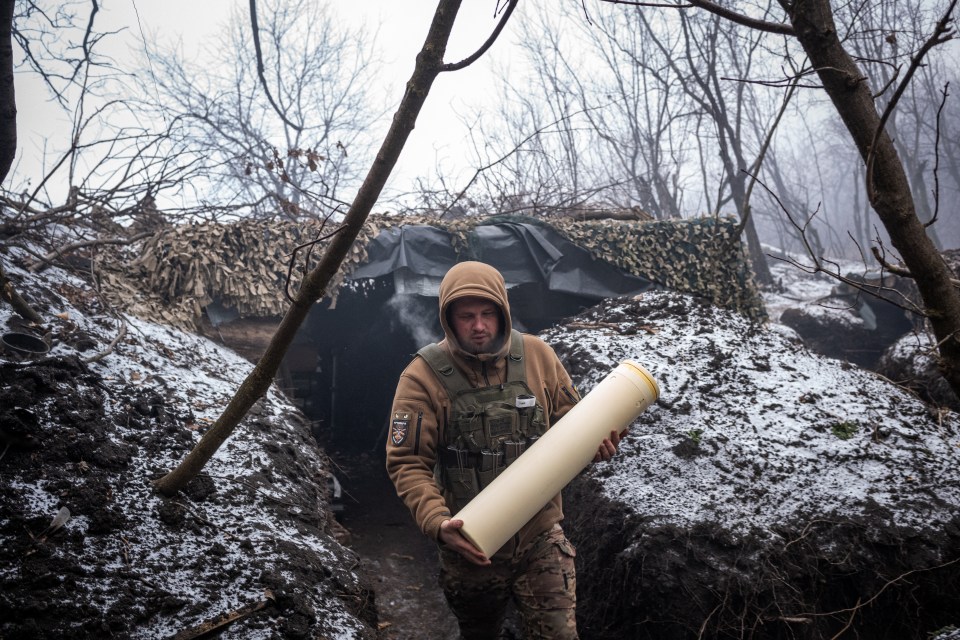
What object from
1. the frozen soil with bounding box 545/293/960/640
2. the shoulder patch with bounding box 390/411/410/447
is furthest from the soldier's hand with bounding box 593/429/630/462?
the frozen soil with bounding box 545/293/960/640

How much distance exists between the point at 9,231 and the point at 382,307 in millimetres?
3335

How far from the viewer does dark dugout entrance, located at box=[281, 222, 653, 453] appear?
5.78m

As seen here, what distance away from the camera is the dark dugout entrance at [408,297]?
578 cm

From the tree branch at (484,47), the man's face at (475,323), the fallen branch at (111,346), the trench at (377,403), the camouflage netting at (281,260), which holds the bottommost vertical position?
the trench at (377,403)

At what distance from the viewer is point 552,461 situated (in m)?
2.12

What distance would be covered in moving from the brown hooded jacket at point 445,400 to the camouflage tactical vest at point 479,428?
0.05 metres

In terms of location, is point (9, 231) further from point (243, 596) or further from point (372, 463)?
point (372, 463)

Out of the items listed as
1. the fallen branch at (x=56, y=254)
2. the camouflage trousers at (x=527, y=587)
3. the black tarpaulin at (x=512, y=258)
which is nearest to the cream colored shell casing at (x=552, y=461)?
the camouflage trousers at (x=527, y=587)

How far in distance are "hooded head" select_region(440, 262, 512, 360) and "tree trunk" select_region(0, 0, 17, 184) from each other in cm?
216

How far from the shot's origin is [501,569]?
2.37 m

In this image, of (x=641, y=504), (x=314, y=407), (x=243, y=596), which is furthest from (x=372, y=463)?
(x=243, y=596)

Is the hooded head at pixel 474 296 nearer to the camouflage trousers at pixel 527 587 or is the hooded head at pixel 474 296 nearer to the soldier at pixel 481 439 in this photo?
the soldier at pixel 481 439

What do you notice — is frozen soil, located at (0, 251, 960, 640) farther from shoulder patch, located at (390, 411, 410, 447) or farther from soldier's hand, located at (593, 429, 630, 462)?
soldier's hand, located at (593, 429, 630, 462)

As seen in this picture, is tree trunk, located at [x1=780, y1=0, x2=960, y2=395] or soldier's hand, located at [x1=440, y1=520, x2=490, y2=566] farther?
soldier's hand, located at [x1=440, y1=520, x2=490, y2=566]
